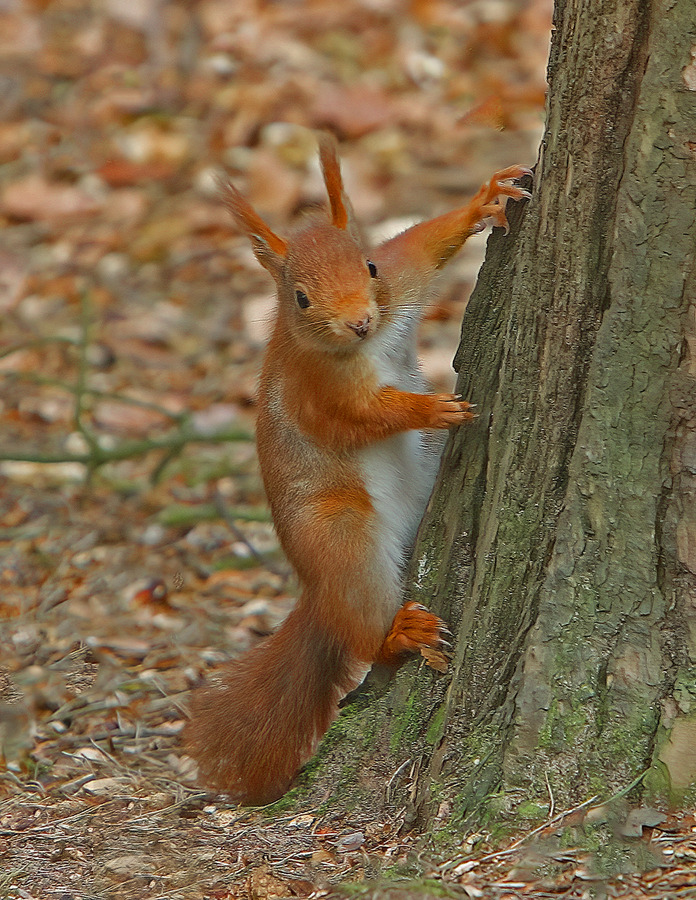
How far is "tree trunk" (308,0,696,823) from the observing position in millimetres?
1731

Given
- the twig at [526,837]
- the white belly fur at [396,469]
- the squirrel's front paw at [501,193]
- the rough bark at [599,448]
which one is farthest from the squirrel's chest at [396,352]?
the twig at [526,837]

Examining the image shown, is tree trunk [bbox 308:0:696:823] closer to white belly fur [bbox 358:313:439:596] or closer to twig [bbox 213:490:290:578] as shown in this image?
white belly fur [bbox 358:313:439:596]

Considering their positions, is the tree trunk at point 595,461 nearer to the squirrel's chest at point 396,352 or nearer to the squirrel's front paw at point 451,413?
the squirrel's front paw at point 451,413

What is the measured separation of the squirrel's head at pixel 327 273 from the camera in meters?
2.19

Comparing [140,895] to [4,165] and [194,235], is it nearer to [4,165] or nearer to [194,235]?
[194,235]

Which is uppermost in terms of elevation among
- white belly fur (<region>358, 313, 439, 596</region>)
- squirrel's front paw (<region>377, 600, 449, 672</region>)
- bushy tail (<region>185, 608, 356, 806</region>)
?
white belly fur (<region>358, 313, 439, 596</region>)

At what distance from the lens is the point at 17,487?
12.9 feet

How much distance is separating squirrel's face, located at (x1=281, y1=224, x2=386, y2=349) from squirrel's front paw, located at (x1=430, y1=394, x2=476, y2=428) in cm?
20

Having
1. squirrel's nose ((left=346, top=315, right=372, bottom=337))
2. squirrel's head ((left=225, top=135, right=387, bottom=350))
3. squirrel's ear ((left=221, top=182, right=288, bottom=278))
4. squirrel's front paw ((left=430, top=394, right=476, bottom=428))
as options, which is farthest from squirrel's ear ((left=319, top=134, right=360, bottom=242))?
squirrel's front paw ((left=430, top=394, right=476, bottom=428))

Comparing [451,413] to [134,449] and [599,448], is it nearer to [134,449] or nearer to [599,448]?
[599,448]

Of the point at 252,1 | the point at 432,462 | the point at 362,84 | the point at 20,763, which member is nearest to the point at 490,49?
the point at 362,84

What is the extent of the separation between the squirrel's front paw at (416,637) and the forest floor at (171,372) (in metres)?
0.29

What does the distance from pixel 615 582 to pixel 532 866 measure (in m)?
0.43

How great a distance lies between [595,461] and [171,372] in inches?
111
